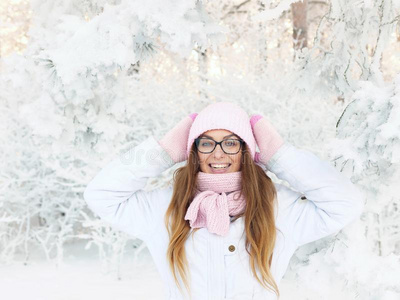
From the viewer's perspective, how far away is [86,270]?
6004 mm

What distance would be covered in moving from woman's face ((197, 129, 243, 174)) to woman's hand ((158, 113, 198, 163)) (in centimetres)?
12

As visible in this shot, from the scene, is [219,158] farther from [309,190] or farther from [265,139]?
[309,190]

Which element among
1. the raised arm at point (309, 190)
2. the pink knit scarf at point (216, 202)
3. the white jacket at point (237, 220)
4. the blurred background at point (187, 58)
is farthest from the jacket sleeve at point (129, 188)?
the raised arm at point (309, 190)

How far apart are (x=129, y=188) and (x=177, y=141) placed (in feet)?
1.14

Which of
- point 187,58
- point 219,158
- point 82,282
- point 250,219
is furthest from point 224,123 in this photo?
point 82,282

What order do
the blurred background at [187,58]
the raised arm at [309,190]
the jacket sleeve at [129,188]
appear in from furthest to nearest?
the jacket sleeve at [129,188] < the raised arm at [309,190] < the blurred background at [187,58]

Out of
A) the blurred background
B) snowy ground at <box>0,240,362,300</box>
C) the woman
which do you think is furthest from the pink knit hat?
snowy ground at <box>0,240,362,300</box>

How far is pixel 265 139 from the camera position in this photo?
231 centimetres

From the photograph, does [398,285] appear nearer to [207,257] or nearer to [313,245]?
[313,245]

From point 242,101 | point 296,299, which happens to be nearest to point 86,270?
point 296,299

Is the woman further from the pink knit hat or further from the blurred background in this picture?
the blurred background

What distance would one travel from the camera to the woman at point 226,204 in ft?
7.37

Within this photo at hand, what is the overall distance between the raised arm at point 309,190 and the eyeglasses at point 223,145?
0.41 feet

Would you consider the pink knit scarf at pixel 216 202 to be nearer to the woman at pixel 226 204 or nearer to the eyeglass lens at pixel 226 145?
the woman at pixel 226 204
